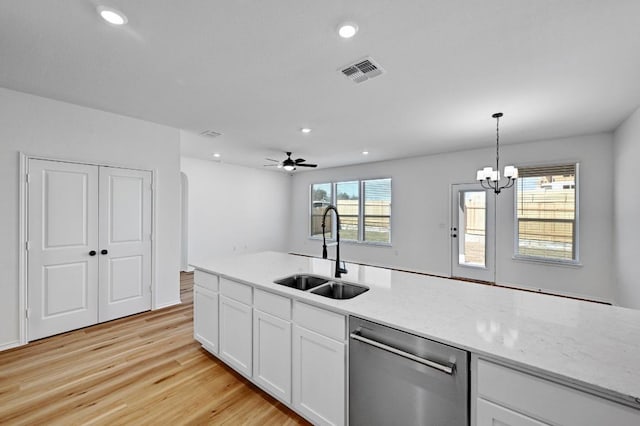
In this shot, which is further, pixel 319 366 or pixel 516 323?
pixel 319 366

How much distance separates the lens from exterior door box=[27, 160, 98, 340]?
9.72 ft

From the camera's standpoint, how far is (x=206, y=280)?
262 cm

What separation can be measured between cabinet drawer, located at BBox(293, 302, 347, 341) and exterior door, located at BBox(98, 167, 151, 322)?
9.79 feet

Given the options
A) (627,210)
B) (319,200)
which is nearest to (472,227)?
(627,210)

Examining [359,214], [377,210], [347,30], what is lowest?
[359,214]

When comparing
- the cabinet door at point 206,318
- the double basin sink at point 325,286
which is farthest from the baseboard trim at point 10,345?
the double basin sink at point 325,286

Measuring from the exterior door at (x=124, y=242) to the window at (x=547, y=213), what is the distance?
625 cm

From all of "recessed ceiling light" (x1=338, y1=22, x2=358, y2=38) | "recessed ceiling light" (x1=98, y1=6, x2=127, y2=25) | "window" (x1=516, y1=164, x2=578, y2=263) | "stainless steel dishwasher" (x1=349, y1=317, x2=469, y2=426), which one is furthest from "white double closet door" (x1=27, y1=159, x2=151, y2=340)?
"window" (x1=516, y1=164, x2=578, y2=263)

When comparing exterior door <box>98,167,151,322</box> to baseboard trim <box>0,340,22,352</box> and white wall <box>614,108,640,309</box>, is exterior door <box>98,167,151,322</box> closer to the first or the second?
baseboard trim <box>0,340,22,352</box>

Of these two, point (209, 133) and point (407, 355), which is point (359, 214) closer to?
point (209, 133)

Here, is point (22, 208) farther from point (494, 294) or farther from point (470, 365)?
point (494, 294)

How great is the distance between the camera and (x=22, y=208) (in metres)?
2.88

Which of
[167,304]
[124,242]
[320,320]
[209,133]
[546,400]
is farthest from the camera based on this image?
[209,133]

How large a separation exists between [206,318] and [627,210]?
5.40 meters
